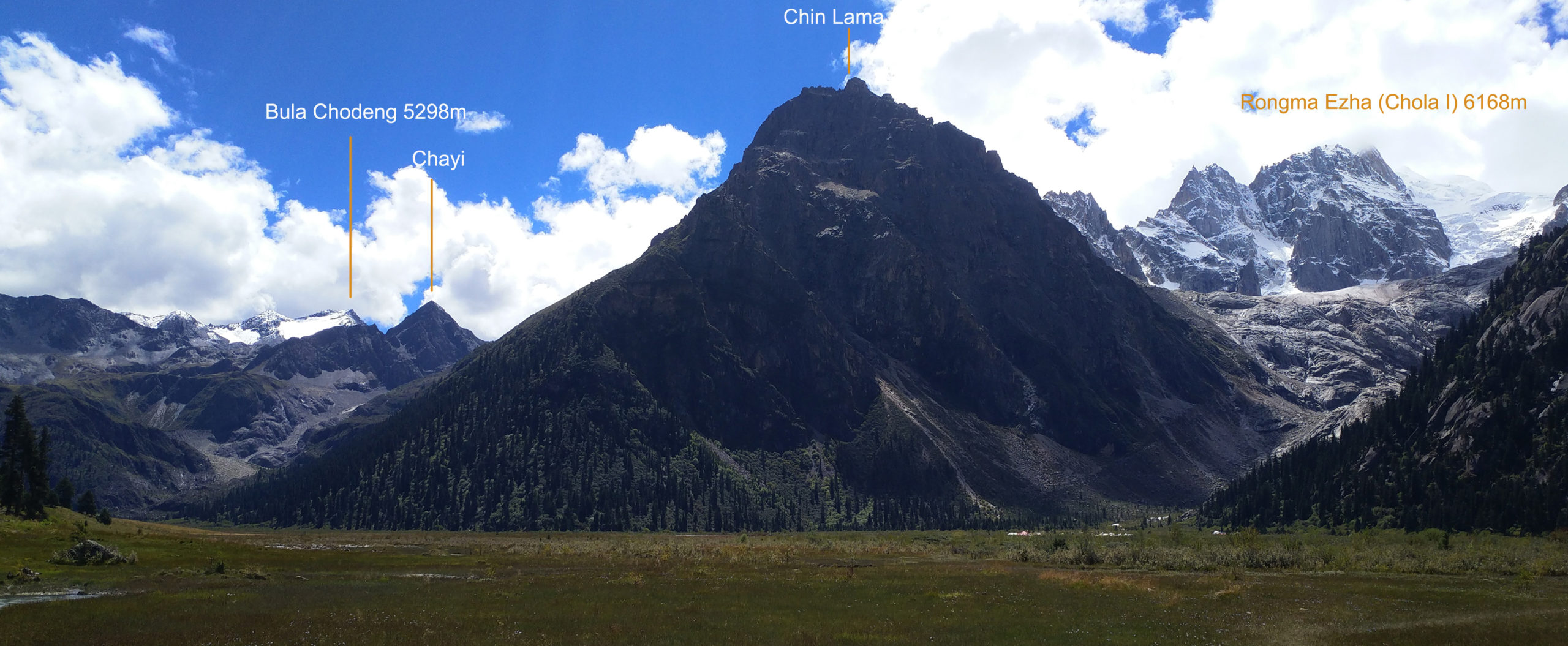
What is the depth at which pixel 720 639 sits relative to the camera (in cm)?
4794

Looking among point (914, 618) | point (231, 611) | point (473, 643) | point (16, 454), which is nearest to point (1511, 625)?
point (914, 618)

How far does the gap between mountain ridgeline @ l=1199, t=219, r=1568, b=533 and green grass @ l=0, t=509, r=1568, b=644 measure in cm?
2313

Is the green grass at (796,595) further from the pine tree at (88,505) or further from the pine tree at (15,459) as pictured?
the pine tree at (88,505)

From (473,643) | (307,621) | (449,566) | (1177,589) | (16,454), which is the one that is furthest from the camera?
(16,454)

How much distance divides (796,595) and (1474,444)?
135m

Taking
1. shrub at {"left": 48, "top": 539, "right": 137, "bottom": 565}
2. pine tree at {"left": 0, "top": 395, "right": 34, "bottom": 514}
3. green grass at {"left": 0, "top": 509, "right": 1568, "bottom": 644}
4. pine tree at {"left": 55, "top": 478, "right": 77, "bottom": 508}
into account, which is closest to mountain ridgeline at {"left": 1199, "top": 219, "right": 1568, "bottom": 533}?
green grass at {"left": 0, "top": 509, "right": 1568, "bottom": 644}

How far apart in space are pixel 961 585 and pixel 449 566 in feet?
162

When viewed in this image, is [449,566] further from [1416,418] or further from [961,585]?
[1416,418]

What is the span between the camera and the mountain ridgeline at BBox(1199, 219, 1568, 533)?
131m

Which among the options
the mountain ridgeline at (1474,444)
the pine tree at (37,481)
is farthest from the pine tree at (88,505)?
the mountain ridgeline at (1474,444)

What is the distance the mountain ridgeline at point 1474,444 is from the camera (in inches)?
5167

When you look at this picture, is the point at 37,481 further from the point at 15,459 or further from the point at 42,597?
the point at 42,597

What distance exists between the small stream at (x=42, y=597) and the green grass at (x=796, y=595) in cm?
159

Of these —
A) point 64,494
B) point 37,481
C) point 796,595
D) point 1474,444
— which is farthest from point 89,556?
point 1474,444
